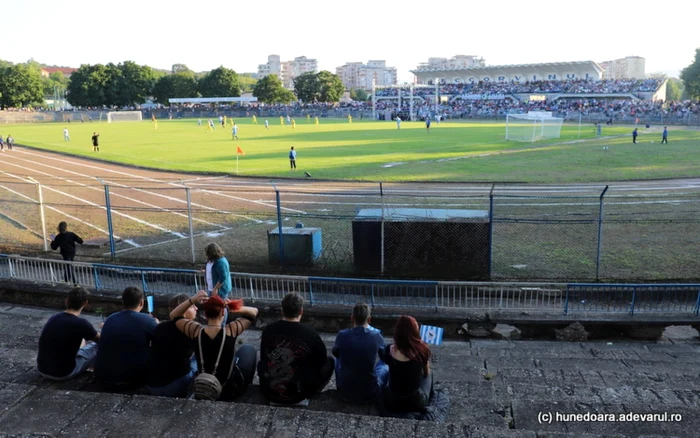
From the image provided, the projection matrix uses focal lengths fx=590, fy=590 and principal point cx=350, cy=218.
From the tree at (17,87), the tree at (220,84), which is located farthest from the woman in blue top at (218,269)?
the tree at (220,84)

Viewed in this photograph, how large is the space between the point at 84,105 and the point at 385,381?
134333 millimetres

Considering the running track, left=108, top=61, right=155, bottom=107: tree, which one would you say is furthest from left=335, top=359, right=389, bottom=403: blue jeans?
left=108, top=61, right=155, bottom=107: tree

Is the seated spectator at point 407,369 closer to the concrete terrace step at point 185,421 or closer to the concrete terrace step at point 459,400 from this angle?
the concrete terrace step at point 459,400

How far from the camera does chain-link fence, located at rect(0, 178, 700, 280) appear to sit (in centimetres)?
1245

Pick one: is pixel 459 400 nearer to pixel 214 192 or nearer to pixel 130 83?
pixel 214 192

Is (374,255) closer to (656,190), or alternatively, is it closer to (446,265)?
(446,265)

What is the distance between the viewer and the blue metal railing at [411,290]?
32.3ft

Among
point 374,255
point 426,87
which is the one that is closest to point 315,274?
point 374,255

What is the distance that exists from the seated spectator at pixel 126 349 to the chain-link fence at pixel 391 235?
6.99 meters

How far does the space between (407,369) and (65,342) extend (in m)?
3.39

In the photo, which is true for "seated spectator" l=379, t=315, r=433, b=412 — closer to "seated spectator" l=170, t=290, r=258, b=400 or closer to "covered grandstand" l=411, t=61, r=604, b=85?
"seated spectator" l=170, t=290, r=258, b=400

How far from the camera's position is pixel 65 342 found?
5.85 metres

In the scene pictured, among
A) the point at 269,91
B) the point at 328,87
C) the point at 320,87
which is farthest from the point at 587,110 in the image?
the point at 269,91

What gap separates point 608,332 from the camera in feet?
30.1
